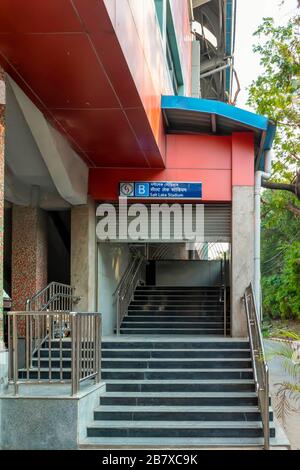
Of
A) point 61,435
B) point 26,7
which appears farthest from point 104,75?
point 61,435

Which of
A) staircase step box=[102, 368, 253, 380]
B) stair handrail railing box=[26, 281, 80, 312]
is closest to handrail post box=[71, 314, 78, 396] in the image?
staircase step box=[102, 368, 253, 380]

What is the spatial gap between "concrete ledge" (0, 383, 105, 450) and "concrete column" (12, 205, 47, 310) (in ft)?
11.3

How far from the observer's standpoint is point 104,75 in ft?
20.0

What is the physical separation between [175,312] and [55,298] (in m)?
3.69

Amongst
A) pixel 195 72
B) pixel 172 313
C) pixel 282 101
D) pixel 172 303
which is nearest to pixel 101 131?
pixel 172 313

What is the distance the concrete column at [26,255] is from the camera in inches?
395

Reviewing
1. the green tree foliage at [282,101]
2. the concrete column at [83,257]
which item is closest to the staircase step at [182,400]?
the concrete column at [83,257]

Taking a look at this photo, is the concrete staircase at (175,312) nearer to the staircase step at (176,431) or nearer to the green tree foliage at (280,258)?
the staircase step at (176,431)

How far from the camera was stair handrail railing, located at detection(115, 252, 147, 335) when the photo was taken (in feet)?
38.8

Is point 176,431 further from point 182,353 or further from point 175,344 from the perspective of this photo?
point 175,344

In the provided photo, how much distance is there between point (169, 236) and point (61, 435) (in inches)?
182

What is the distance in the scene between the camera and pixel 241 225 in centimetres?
1017

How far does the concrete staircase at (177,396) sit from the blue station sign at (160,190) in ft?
7.87
